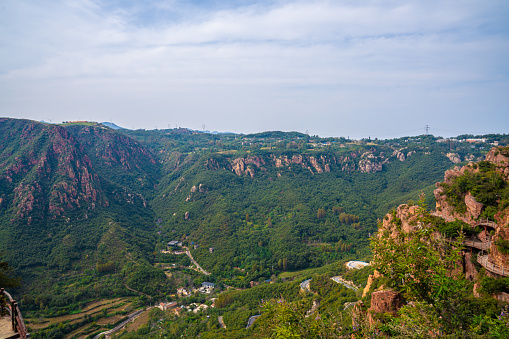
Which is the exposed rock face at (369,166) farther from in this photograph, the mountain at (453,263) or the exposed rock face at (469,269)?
the exposed rock face at (469,269)

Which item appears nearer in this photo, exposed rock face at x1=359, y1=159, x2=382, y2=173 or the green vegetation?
the green vegetation

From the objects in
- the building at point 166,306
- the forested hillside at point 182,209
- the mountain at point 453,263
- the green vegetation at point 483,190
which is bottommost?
the building at point 166,306

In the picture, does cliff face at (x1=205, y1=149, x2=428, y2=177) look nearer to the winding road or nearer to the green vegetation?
the winding road

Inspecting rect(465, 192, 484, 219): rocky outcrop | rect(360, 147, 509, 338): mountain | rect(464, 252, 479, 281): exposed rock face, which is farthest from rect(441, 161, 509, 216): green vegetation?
rect(464, 252, 479, 281): exposed rock face

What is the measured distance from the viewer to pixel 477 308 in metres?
17.1

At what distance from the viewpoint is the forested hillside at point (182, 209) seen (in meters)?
81.9

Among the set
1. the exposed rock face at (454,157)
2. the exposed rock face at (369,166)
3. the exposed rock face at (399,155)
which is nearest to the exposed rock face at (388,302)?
the exposed rock face at (369,166)

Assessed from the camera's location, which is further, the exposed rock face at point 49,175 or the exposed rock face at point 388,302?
the exposed rock face at point 49,175

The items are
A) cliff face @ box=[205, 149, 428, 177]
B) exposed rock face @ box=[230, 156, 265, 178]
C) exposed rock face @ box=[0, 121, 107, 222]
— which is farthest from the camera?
cliff face @ box=[205, 149, 428, 177]

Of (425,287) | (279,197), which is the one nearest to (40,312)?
(425,287)

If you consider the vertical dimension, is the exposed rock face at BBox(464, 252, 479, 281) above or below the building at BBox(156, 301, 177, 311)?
above

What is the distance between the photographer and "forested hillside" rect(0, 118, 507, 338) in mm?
81875

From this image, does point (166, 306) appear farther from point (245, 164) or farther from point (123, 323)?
point (245, 164)

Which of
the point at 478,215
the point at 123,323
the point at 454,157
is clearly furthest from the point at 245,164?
the point at 478,215
